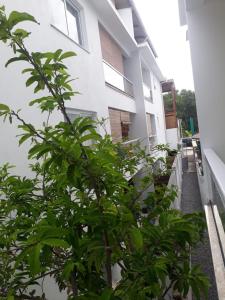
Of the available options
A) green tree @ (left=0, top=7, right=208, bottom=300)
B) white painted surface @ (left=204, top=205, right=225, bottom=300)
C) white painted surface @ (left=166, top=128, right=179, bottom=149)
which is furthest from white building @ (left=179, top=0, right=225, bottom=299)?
white painted surface @ (left=166, top=128, right=179, bottom=149)

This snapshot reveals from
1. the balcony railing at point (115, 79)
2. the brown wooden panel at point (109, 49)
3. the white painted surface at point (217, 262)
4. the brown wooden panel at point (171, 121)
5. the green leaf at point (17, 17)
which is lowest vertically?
the white painted surface at point (217, 262)

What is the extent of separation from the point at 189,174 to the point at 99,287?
19834mm

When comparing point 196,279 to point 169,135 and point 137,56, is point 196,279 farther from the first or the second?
point 169,135

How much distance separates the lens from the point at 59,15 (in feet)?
23.5

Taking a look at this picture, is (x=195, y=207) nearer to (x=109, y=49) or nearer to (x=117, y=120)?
(x=117, y=120)

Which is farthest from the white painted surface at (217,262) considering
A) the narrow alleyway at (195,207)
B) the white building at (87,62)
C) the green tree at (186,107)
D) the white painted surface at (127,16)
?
the green tree at (186,107)

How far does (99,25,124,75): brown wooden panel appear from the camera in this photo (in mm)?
11483

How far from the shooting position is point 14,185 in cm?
230

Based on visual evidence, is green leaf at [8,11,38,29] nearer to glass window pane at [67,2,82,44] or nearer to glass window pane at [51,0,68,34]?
glass window pane at [51,0,68,34]

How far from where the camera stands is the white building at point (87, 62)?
441cm

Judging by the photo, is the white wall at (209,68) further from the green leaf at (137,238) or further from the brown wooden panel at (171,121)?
the brown wooden panel at (171,121)

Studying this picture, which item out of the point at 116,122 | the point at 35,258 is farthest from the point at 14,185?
the point at 116,122

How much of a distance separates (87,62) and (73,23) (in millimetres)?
1009

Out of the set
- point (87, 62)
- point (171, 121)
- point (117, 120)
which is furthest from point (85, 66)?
point (171, 121)
